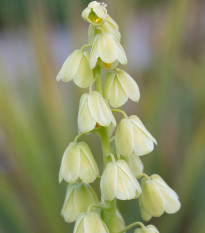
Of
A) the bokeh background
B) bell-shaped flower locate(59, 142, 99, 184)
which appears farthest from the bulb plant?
the bokeh background

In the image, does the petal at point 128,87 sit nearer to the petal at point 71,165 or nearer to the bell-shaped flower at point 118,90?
the bell-shaped flower at point 118,90

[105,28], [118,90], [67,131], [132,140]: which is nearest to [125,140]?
[132,140]

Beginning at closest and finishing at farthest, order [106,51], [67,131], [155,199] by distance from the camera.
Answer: [106,51] → [155,199] → [67,131]

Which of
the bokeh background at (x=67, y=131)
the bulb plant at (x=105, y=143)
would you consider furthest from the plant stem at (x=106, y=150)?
the bokeh background at (x=67, y=131)

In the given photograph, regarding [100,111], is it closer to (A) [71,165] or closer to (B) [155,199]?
(A) [71,165]

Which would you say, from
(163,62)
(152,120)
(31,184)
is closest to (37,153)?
(31,184)

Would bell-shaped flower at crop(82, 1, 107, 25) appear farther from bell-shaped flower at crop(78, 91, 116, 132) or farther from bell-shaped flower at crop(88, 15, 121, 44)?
bell-shaped flower at crop(78, 91, 116, 132)
